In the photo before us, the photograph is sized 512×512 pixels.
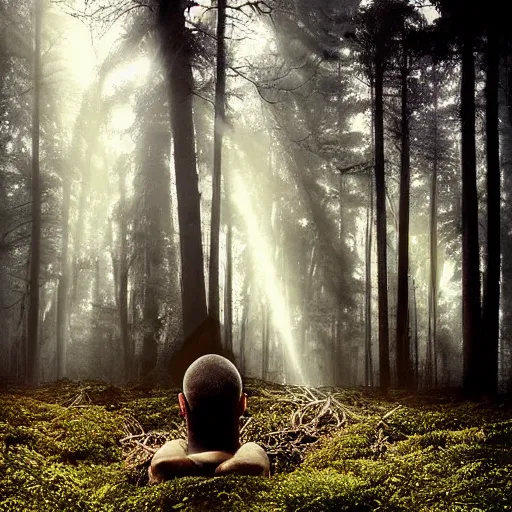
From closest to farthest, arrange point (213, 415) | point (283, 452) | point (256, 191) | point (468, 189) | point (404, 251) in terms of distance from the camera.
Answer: point (213, 415) → point (283, 452) → point (468, 189) → point (404, 251) → point (256, 191)

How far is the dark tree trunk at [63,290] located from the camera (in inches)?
171

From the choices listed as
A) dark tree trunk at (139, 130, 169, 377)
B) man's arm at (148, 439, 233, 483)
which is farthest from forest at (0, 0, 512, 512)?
man's arm at (148, 439, 233, 483)

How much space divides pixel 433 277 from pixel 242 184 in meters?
2.13

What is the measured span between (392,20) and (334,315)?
2.72 meters

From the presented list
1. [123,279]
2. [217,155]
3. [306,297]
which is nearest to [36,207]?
[123,279]

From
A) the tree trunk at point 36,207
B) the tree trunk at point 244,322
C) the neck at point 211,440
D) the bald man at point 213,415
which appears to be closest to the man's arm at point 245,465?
the bald man at point 213,415

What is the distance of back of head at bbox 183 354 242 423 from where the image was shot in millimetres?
1855

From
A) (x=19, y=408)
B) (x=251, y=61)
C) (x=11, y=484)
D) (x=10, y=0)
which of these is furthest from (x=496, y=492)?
(x=10, y=0)

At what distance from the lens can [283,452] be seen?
2.35 metres

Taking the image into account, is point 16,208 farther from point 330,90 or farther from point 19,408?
point 330,90

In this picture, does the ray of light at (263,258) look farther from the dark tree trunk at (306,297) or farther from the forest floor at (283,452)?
the forest floor at (283,452)

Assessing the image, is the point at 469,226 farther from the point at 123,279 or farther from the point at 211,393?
the point at 123,279

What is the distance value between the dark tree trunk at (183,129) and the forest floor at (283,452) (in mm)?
1205

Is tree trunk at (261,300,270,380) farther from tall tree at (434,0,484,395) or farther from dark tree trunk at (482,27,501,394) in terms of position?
dark tree trunk at (482,27,501,394)
